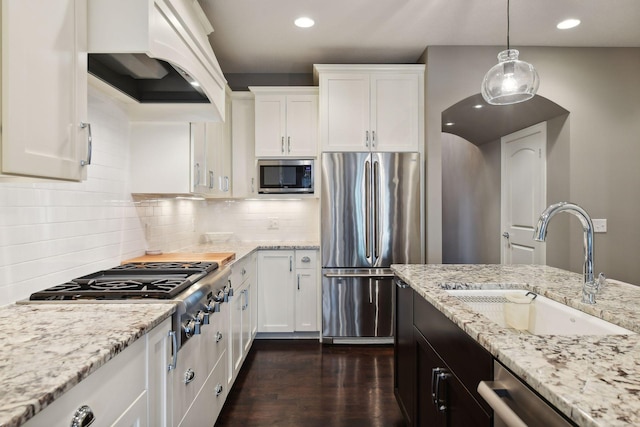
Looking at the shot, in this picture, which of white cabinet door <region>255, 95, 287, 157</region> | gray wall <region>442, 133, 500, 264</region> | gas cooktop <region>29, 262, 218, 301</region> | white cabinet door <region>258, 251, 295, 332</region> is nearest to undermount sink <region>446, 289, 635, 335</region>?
gas cooktop <region>29, 262, 218, 301</region>

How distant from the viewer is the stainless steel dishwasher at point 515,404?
30.4 inches

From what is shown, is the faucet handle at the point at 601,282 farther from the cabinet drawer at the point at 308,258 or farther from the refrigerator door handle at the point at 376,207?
the cabinet drawer at the point at 308,258

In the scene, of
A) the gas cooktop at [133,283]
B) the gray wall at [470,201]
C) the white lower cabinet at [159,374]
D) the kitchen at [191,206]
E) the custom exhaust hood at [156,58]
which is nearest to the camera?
the white lower cabinet at [159,374]

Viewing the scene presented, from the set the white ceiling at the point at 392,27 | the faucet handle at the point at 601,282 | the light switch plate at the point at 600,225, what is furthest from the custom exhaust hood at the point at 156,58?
the light switch plate at the point at 600,225

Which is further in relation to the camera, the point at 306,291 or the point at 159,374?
the point at 306,291

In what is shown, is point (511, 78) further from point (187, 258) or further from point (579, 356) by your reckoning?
point (187, 258)

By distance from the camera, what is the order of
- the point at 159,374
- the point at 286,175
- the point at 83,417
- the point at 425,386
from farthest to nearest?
the point at 286,175, the point at 425,386, the point at 159,374, the point at 83,417

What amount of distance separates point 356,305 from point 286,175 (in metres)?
1.45

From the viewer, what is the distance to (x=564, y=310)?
4.69 feet

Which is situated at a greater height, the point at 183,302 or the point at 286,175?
the point at 286,175

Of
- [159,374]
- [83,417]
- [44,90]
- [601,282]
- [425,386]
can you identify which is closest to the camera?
[83,417]

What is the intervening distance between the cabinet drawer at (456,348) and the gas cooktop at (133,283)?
43.6 inches

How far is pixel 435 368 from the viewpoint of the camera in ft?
5.03

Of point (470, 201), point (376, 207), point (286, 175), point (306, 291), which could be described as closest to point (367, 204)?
point (376, 207)
